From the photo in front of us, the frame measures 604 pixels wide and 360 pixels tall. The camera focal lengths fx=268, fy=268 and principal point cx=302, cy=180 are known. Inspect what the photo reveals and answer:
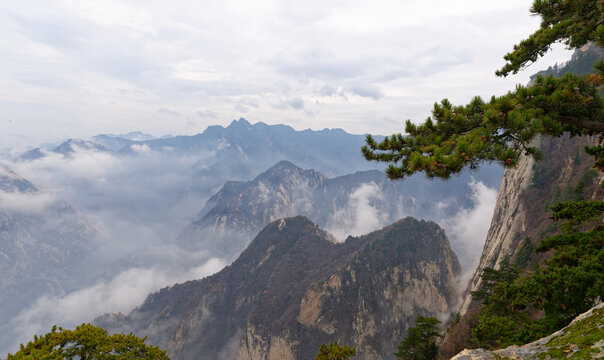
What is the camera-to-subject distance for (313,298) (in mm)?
114562

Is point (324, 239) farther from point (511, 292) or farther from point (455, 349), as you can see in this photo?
point (511, 292)

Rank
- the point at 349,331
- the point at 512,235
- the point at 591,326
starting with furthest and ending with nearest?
the point at 349,331 → the point at 512,235 → the point at 591,326

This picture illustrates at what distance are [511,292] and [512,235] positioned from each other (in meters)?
70.2

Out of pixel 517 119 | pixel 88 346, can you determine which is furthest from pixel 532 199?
pixel 88 346

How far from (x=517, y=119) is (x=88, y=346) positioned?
74.3ft

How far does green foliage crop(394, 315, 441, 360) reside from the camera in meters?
30.6

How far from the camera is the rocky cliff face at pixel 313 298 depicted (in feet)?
340

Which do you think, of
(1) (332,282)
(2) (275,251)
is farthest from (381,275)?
(2) (275,251)

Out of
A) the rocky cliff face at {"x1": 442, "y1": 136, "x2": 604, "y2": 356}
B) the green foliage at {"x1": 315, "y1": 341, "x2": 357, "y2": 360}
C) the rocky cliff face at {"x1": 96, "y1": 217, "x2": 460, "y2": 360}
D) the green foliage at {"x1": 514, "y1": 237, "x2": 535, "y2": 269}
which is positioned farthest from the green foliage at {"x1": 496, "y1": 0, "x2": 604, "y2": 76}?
the rocky cliff face at {"x1": 96, "y1": 217, "x2": 460, "y2": 360}

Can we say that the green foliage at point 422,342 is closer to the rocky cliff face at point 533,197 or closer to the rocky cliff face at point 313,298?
the rocky cliff face at point 533,197

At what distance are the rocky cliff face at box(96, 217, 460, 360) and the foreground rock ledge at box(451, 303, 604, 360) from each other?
106 meters

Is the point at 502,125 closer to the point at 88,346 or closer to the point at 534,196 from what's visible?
the point at 88,346

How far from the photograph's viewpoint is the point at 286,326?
111 m

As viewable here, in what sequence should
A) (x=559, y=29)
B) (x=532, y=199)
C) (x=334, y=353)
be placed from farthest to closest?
(x=532, y=199) → (x=334, y=353) → (x=559, y=29)
